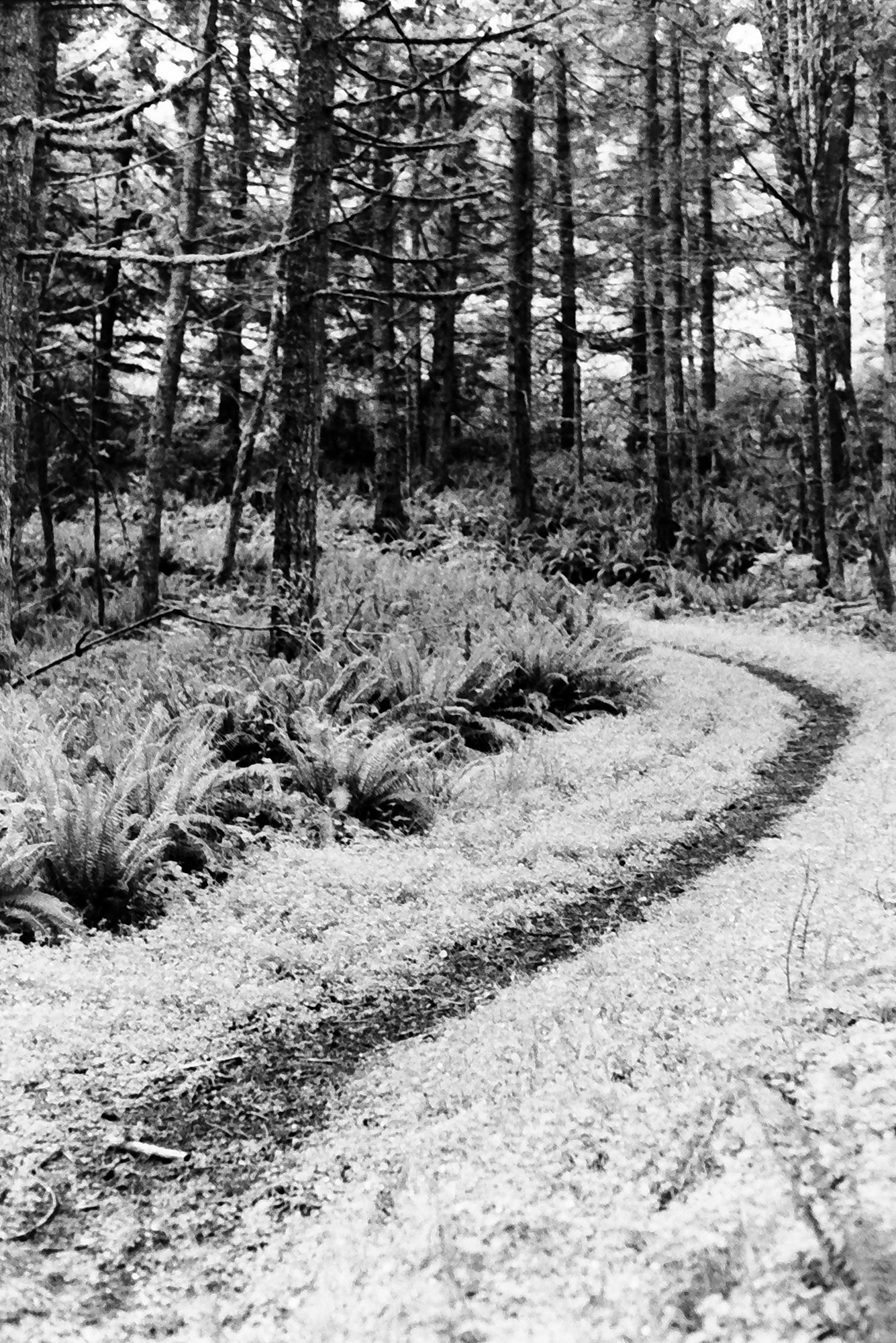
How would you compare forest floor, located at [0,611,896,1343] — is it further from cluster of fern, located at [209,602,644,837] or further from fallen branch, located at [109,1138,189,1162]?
cluster of fern, located at [209,602,644,837]

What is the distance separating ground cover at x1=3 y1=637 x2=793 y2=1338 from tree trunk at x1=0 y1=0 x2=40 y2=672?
3797mm

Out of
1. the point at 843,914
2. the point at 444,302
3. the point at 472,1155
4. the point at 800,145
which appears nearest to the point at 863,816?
the point at 843,914

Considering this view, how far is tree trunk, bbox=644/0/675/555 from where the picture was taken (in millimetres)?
16828

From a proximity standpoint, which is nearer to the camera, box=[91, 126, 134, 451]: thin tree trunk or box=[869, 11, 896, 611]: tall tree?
box=[91, 126, 134, 451]: thin tree trunk

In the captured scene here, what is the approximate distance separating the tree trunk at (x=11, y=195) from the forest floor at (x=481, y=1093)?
3877 mm

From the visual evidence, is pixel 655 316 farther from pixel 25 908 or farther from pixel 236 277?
pixel 25 908

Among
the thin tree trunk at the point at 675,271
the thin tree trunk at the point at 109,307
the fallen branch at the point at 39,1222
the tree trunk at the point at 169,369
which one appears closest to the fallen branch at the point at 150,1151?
the fallen branch at the point at 39,1222

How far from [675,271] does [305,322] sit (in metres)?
11.3

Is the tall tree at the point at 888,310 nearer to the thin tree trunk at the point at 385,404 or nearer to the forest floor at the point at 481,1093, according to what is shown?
the thin tree trunk at the point at 385,404

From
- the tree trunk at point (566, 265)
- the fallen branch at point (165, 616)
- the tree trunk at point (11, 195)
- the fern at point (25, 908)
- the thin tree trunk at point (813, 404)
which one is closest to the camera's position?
the fern at point (25, 908)

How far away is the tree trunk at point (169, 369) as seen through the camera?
38.7 ft

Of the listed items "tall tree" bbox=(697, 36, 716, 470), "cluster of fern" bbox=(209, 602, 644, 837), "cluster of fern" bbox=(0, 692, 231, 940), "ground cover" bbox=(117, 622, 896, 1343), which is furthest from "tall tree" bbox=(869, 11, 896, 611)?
"cluster of fern" bbox=(0, 692, 231, 940)

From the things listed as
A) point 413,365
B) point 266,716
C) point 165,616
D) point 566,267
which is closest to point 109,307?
point 165,616

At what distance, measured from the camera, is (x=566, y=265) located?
883 inches
